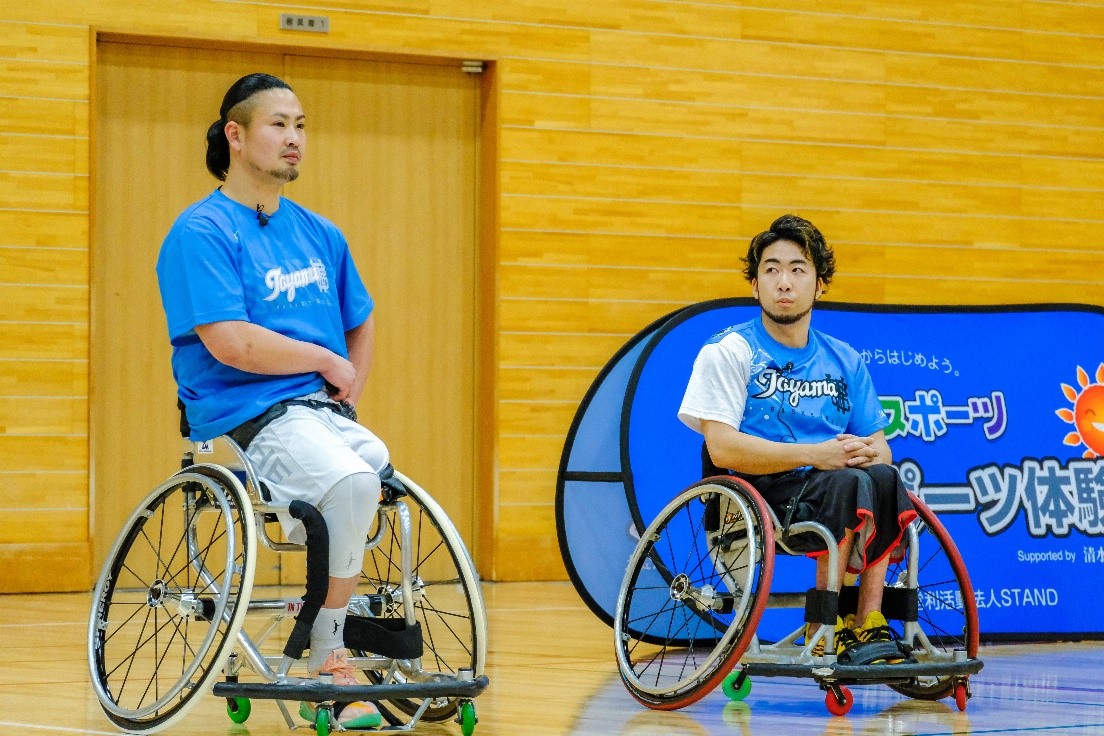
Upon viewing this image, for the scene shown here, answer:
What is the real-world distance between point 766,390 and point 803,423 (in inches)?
4.0

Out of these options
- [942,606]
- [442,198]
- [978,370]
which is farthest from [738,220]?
[942,606]

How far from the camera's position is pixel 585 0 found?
5941mm

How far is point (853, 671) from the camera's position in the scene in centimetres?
280

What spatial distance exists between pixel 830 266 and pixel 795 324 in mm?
159

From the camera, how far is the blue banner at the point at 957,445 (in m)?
3.89

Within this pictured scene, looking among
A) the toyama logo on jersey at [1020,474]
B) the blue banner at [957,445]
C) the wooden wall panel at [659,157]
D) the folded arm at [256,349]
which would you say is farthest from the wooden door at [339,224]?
the folded arm at [256,349]

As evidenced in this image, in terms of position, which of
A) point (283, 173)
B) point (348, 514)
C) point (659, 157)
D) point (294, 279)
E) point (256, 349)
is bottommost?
point (348, 514)

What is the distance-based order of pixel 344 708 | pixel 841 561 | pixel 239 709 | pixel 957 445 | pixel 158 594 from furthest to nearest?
pixel 957 445 < pixel 841 561 < pixel 239 709 < pixel 158 594 < pixel 344 708

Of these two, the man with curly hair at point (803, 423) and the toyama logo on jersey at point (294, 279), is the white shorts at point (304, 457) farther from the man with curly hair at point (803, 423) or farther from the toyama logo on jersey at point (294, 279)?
the man with curly hair at point (803, 423)

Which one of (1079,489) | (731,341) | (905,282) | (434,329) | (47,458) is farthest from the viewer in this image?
(905,282)

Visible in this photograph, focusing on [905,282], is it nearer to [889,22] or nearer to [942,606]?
[889,22]

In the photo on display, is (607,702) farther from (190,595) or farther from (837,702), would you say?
(190,595)

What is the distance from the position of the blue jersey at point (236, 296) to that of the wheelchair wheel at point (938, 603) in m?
1.28

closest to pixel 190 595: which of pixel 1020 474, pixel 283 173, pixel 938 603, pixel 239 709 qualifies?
pixel 239 709
